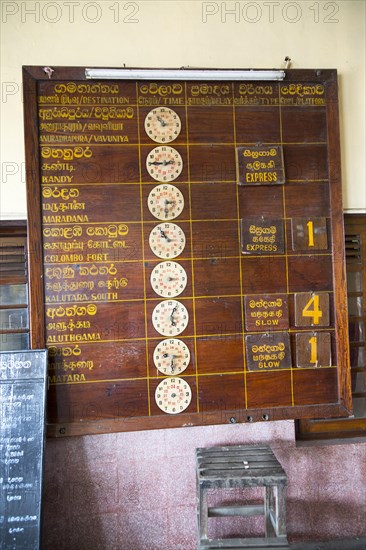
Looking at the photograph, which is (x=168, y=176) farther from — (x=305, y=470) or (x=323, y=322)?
(x=305, y=470)

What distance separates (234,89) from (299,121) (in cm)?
42

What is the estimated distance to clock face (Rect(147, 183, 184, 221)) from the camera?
2178mm

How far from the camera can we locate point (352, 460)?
Answer: 241cm

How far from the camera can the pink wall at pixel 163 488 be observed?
2232 mm

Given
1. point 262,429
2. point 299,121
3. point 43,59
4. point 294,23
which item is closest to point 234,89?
point 299,121

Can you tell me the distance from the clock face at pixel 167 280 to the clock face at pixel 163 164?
0.48 metres

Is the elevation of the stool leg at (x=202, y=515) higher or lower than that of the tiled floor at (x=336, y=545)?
higher

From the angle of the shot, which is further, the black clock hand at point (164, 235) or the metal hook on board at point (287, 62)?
the metal hook on board at point (287, 62)

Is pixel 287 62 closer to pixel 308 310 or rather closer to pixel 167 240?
pixel 167 240

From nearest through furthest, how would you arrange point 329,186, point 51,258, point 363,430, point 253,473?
point 253,473
point 51,258
point 329,186
point 363,430

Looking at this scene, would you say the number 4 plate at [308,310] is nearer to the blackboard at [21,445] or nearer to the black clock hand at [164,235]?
the black clock hand at [164,235]

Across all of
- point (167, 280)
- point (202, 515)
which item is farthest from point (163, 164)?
point (202, 515)

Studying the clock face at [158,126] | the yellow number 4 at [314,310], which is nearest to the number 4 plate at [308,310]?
the yellow number 4 at [314,310]

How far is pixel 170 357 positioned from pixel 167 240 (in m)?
0.64
